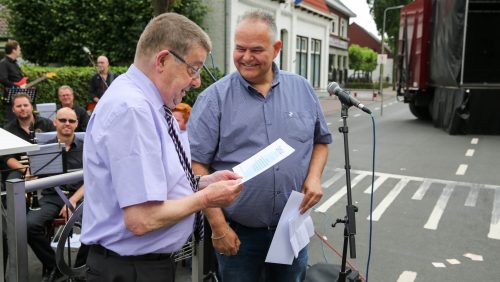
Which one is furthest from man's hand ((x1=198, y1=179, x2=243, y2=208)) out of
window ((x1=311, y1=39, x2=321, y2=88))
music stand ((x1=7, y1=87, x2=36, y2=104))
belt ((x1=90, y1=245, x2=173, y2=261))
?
window ((x1=311, y1=39, x2=321, y2=88))

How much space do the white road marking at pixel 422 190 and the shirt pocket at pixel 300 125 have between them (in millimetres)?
5143

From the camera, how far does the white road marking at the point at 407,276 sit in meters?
4.54

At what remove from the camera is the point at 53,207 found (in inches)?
182

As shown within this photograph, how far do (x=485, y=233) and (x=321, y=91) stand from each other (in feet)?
88.8

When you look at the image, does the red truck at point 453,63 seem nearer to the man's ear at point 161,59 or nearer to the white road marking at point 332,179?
the white road marking at point 332,179

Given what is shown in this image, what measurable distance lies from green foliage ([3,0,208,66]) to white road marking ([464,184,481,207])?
1272 cm

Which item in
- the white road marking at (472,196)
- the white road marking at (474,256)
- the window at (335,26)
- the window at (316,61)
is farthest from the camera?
the window at (335,26)

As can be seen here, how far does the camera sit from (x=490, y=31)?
53.0 feet

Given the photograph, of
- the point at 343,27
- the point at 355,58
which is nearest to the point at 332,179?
the point at 343,27

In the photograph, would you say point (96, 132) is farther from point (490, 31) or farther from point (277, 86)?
point (490, 31)

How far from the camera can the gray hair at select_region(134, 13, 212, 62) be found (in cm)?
180

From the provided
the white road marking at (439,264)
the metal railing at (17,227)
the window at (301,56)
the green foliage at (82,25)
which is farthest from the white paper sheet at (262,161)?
the window at (301,56)

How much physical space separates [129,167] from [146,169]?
0.06m

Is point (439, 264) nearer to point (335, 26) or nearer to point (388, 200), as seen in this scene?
point (388, 200)
